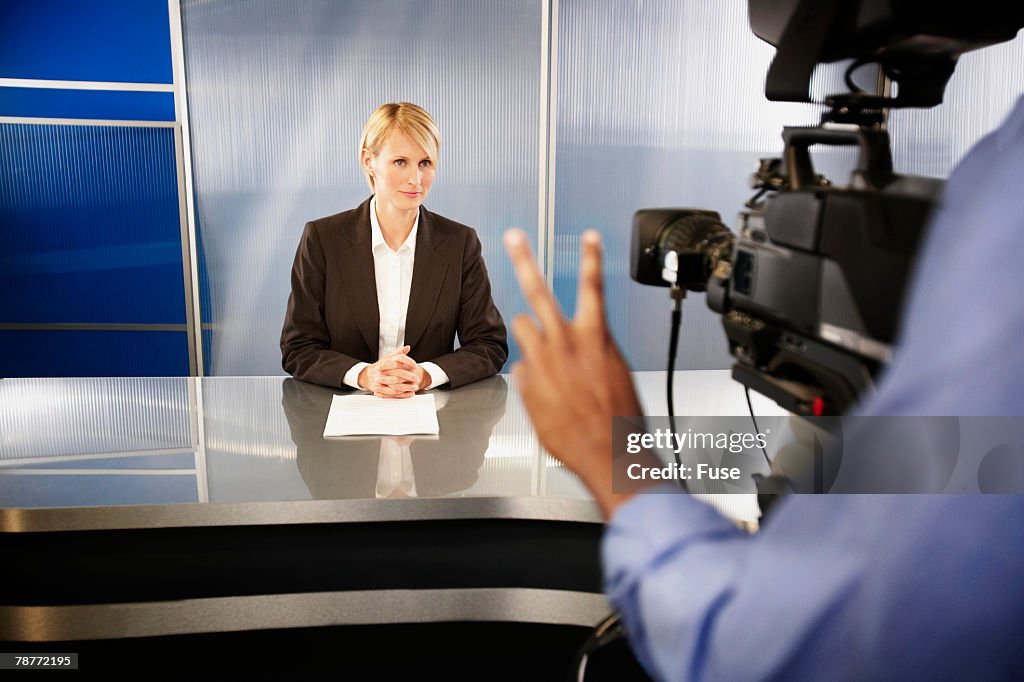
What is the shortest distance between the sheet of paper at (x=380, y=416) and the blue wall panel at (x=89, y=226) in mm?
2071

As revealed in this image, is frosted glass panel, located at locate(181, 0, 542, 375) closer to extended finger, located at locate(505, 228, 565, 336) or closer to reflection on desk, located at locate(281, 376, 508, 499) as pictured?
reflection on desk, located at locate(281, 376, 508, 499)

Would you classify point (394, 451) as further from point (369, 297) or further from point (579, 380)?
point (369, 297)

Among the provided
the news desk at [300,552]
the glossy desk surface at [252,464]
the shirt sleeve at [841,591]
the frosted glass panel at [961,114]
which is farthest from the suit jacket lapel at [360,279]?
the frosted glass panel at [961,114]

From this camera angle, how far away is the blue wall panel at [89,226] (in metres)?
2.97

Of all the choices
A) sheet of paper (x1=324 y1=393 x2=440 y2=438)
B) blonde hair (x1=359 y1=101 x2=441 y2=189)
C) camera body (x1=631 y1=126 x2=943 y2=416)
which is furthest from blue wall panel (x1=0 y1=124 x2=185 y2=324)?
camera body (x1=631 y1=126 x2=943 y2=416)

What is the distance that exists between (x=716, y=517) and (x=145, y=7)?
3.30m

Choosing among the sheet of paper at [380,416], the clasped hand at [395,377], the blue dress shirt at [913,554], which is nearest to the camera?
the blue dress shirt at [913,554]

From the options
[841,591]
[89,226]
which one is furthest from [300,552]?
[89,226]

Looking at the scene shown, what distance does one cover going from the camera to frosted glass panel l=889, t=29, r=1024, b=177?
3373 millimetres

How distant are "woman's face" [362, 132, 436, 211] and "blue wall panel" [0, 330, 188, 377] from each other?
1.69 meters

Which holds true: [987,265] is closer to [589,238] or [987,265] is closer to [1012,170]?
[1012,170]

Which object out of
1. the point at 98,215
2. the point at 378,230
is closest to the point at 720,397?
the point at 378,230

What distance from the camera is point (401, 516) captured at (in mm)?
973

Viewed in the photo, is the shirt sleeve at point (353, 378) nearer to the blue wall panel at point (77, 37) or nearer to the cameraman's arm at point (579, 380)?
the cameraman's arm at point (579, 380)
